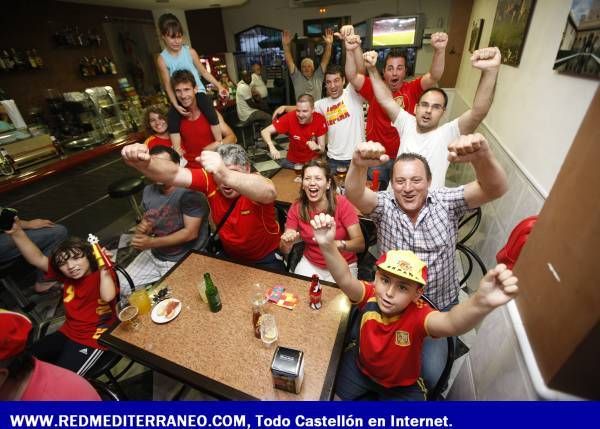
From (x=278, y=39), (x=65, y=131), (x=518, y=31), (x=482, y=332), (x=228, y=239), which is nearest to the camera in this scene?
(x=482, y=332)

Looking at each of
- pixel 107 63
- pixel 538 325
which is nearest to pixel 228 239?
pixel 538 325

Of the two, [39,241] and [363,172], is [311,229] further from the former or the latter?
[39,241]

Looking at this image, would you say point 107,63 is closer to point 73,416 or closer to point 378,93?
point 378,93

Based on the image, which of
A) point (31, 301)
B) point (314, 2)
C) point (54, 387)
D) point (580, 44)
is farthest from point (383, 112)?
point (314, 2)

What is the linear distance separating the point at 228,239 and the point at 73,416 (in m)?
1.18

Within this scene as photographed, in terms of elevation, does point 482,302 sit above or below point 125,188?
above

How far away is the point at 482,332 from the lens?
50.2 inches

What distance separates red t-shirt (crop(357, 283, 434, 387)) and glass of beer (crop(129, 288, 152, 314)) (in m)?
1.10

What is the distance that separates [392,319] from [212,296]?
0.85m

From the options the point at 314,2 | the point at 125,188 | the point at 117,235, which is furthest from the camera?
the point at 314,2

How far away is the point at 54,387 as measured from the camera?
993mm

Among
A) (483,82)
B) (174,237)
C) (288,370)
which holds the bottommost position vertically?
(174,237)

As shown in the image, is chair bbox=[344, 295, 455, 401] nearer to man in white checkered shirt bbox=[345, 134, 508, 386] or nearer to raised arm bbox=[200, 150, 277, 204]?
man in white checkered shirt bbox=[345, 134, 508, 386]

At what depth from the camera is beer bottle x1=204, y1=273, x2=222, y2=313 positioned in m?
1.37
